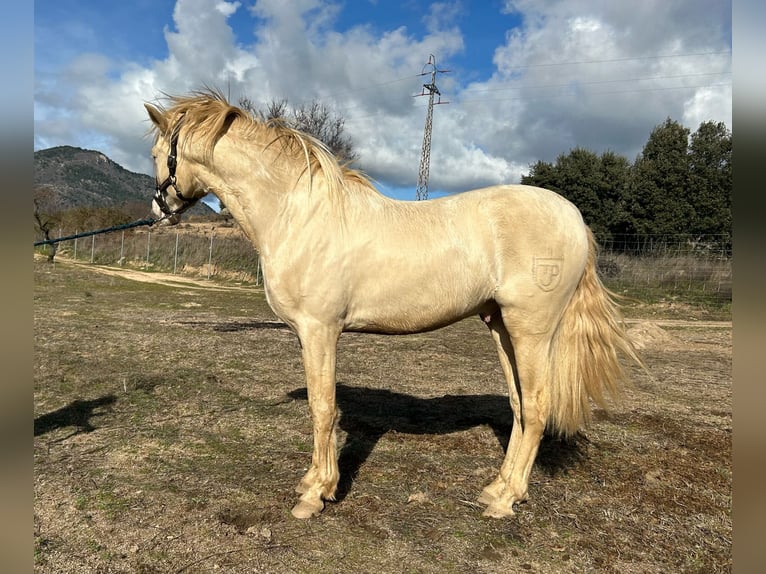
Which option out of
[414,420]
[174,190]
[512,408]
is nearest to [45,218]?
[174,190]

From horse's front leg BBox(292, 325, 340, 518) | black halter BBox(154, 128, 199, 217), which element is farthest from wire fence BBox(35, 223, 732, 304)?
horse's front leg BBox(292, 325, 340, 518)

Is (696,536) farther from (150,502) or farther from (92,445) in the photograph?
(92,445)

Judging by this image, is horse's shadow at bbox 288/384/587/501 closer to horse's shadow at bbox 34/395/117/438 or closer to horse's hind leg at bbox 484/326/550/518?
horse's hind leg at bbox 484/326/550/518

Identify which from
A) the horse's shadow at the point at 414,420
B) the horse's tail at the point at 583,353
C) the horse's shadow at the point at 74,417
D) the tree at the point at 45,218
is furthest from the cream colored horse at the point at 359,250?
the tree at the point at 45,218

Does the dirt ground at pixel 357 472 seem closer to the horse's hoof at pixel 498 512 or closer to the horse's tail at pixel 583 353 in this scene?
the horse's hoof at pixel 498 512

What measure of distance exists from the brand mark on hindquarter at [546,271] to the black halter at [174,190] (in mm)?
2381

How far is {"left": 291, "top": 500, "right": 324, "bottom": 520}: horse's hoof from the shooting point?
8.93 ft

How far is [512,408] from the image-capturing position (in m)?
3.44

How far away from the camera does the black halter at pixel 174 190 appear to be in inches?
115

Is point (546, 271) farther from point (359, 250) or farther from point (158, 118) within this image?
point (158, 118)

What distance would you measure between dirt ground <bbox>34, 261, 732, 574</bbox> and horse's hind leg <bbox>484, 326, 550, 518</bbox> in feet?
0.48

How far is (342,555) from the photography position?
2.39m

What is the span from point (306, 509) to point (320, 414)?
0.57 m

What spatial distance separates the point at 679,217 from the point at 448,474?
21.6m
